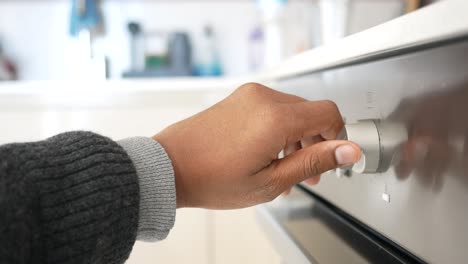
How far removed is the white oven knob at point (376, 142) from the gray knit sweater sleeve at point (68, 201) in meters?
0.20

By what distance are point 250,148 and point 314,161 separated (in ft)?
0.20

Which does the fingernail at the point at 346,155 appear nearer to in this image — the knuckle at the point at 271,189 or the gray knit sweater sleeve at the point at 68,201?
the knuckle at the point at 271,189

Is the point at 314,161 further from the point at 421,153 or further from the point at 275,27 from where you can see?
the point at 275,27

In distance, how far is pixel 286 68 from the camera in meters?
0.56

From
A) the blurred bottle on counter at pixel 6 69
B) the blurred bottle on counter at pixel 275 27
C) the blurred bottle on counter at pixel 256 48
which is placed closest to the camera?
the blurred bottle on counter at pixel 275 27

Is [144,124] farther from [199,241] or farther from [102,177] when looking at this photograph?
[102,177]

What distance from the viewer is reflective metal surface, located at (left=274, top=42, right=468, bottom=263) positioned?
259 mm

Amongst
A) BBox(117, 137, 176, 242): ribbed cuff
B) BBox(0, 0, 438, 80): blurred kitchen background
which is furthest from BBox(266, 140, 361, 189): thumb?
BBox(0, 0, 438, 80): blurred kitchen background

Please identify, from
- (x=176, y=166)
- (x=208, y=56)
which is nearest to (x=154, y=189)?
(x=176, y=166)

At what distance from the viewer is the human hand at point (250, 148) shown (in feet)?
1.27

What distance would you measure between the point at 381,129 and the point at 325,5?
559 mm

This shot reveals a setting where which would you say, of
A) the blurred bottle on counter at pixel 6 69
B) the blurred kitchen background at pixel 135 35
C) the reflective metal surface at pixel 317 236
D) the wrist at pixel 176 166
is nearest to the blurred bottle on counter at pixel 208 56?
the blurred kitchen background at pixel 135 35

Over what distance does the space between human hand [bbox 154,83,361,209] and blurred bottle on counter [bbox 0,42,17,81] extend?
4.02 ft

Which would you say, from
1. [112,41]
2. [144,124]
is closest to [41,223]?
[144,124]
